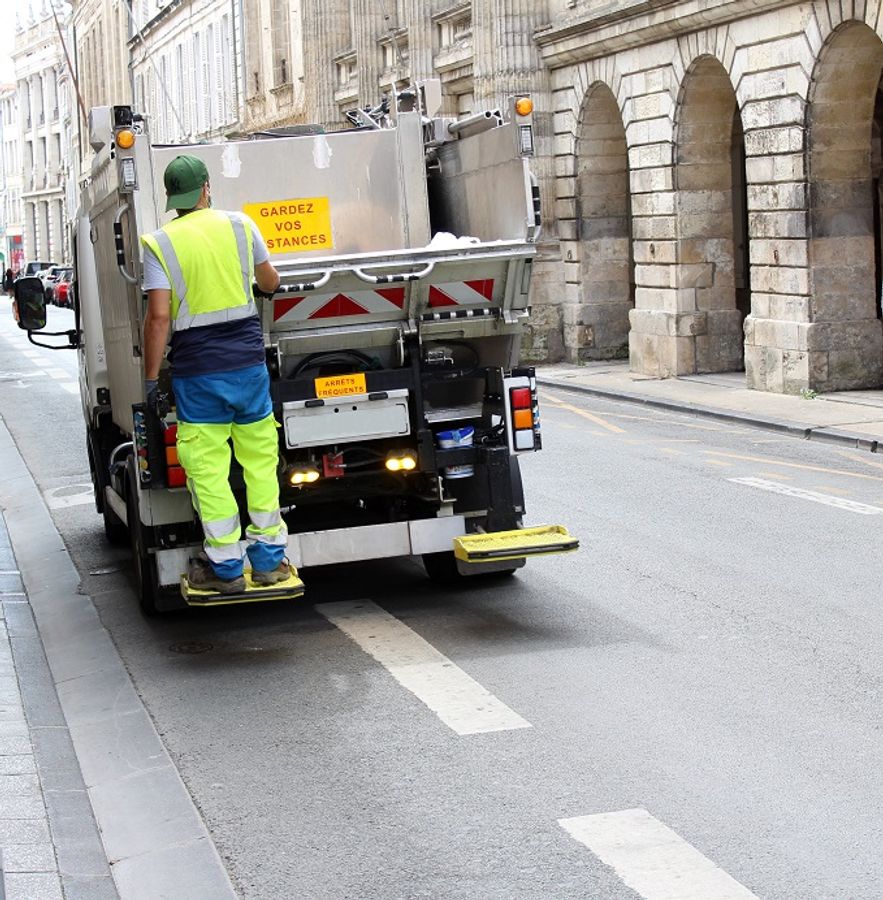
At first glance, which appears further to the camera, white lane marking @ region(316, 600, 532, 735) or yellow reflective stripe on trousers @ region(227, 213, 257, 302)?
yellow reflective stripe on trousers @ region(227, 213, 257, 302)

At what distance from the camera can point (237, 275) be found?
8.16m

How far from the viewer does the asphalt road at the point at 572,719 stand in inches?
217

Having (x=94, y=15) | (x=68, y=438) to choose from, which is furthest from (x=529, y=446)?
(x=94, y=15)

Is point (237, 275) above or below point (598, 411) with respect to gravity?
above

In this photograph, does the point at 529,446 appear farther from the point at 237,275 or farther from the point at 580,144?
the point at 580,144

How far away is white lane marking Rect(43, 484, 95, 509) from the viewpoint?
1431 cm

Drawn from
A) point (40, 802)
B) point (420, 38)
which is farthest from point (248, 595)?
point (420, 38)

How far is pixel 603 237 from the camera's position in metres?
27.9

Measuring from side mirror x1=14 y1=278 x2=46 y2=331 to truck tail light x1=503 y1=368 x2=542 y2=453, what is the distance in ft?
10.6

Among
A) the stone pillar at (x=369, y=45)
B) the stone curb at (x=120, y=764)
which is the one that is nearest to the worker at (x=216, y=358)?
the stone curb at (x=120, y=764)

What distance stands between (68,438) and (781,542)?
10458 millimetres

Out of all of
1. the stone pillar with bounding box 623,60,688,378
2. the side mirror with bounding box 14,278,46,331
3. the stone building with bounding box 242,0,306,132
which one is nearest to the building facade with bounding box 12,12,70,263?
the stone building with bounding box 242,0,306,132

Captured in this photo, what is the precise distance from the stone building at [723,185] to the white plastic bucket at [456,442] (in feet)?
36.8

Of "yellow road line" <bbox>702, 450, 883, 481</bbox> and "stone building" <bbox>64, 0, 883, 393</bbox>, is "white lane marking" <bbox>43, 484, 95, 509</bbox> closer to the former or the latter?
"stone building" <bbox>64, 0, 883, 393</bbox>
